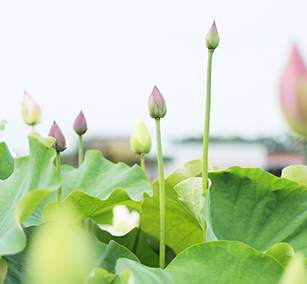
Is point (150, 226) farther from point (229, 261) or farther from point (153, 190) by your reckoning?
point (229, 261)

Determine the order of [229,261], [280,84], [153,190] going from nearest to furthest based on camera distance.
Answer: [280,84] → [229,261] → [153,190]

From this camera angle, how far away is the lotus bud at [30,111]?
1.75 ft

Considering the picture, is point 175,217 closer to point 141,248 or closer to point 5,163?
point 141,248

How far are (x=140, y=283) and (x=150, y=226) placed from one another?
0.15 metres

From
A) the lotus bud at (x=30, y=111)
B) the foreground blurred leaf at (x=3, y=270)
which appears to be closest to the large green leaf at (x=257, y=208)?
the foreground blurred leaf at (x=3, y=270)

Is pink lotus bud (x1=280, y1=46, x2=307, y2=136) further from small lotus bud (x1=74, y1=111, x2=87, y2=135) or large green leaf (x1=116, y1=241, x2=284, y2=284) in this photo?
small lotus bud (x1=74, y1=111, x2=87, y2=135)

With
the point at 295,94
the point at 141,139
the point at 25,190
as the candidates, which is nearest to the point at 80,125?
the point at 141,139

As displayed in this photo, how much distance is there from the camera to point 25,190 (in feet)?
A: 0.70

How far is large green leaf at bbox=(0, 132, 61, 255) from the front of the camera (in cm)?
17

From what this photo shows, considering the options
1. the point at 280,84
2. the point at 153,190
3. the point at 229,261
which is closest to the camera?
the point at 280,84

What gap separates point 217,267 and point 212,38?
0.16 meters

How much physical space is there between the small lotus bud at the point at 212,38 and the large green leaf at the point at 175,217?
0.11 metres

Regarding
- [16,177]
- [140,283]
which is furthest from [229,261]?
[16,177]

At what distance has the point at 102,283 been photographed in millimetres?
162
